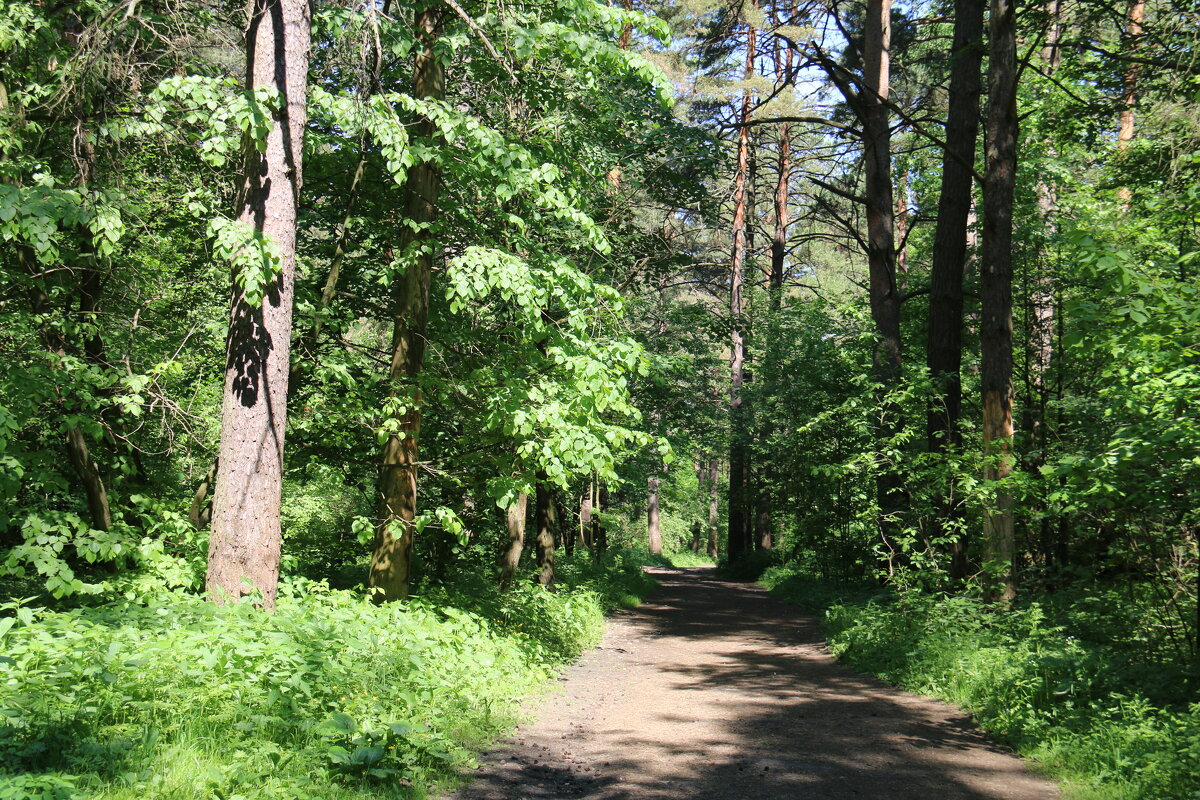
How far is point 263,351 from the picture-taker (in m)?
6.55

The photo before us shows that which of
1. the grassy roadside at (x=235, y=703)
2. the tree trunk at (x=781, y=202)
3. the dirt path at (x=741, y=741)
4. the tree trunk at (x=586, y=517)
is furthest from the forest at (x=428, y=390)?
the tree trunk at (x=781, y=202)

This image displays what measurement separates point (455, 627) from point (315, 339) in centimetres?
330

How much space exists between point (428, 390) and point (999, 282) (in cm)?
706

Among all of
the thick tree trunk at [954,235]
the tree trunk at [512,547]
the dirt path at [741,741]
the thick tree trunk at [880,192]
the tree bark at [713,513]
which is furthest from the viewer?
the tree bark at [713,513]

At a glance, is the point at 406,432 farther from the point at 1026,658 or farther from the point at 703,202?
the point at 703,202

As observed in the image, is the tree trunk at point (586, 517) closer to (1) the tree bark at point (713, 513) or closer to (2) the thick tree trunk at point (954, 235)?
(2) the thick tree trunk at point (954, 235)

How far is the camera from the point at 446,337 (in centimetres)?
925

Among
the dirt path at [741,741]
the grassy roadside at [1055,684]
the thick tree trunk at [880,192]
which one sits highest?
the thick tree trunk at [880,192]

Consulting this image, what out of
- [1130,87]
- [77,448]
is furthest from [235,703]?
[1130,87]

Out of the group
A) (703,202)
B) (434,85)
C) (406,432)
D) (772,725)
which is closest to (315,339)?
(406,432)

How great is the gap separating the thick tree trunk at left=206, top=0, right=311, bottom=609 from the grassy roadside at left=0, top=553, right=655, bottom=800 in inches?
19.4

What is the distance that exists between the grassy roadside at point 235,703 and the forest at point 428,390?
0.09 ft

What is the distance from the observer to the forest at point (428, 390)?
5160 mm

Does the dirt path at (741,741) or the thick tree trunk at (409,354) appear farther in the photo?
the thick tree trunk at (409,354)
